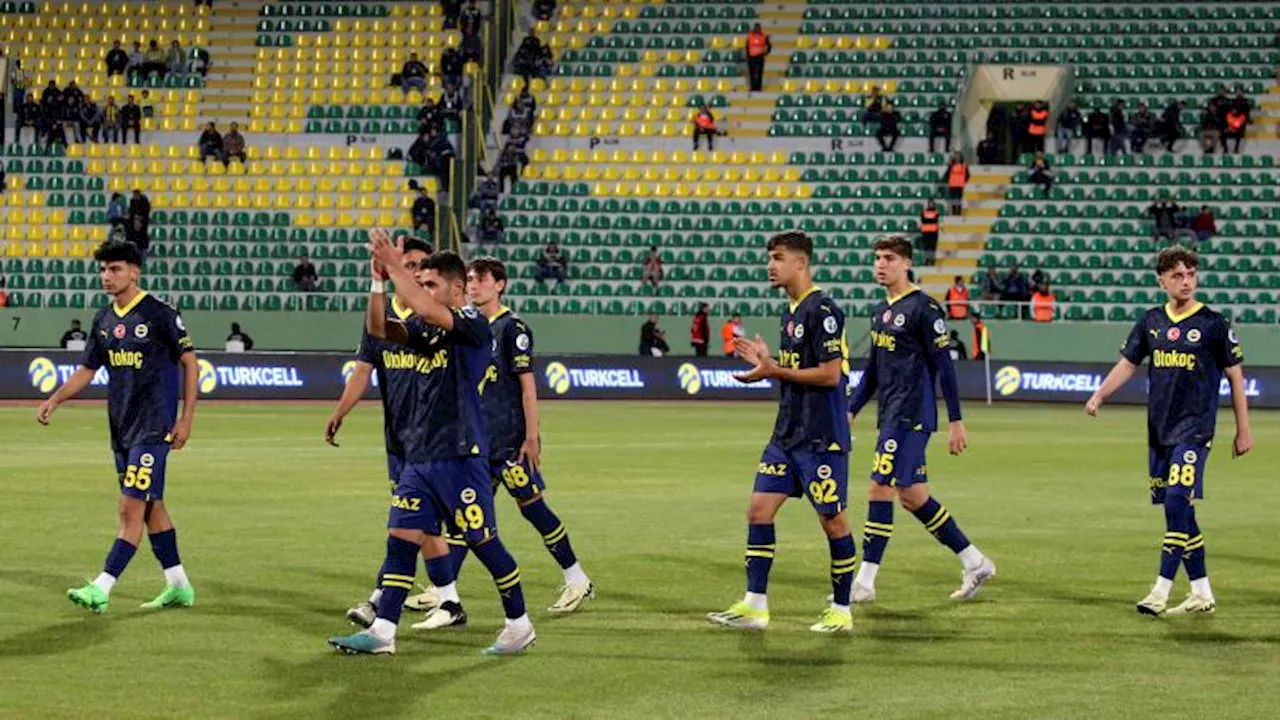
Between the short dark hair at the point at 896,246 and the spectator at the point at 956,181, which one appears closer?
the short dark hair at the point at 896,246

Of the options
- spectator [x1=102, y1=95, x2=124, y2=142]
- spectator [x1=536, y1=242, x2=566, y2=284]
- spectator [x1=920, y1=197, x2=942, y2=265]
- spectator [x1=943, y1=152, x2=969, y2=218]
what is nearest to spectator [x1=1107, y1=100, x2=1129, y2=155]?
spectator [x1=943, y1=152, x2=969, y2=218]

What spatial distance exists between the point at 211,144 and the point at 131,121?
7.25ft

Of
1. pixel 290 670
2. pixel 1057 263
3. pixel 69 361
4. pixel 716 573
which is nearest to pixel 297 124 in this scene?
pixel 69 361

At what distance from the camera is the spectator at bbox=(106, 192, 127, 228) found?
49.4 m

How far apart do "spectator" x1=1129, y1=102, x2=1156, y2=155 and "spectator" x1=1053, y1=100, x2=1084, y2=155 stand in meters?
1.32

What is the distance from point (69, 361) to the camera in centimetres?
3981

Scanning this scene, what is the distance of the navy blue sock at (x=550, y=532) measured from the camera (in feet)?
44.2

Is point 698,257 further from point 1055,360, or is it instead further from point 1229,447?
point 1229,447

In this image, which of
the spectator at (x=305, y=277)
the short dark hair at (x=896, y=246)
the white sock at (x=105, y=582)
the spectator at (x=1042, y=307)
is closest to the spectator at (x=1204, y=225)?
the spectator at (x=1042, y=307)

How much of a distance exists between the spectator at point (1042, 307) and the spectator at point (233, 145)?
735 inches

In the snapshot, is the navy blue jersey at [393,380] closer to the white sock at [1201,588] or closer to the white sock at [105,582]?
the white sock at [105,582]

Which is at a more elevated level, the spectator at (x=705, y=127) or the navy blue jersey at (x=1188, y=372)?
the spectator at (x=705, y=127)

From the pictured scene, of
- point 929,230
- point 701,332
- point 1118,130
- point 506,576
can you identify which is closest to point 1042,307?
point 929,230

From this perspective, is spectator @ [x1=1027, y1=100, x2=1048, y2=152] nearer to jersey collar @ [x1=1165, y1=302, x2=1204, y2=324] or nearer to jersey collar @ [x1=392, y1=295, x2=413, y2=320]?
jersey collar @ [x1=1165, y1=302, x2=1204, y2=324]
